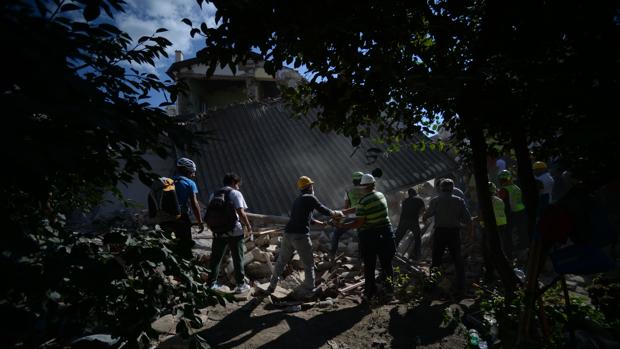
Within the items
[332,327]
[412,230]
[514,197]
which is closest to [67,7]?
[332,327]

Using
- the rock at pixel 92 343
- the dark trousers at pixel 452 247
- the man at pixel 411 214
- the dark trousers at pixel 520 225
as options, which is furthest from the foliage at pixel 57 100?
the dark trousers at pixel 520 225

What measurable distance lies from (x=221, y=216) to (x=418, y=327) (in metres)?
3.09

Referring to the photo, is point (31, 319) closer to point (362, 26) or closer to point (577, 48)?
point (362, 26)

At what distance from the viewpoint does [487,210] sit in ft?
10.2

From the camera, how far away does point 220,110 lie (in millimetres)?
11281

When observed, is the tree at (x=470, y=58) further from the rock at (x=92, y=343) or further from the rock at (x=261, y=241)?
the rock at (x=261, y=241)

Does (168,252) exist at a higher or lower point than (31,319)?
higher

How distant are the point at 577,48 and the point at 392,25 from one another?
981mm

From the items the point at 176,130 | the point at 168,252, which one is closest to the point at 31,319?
the point at 168,252

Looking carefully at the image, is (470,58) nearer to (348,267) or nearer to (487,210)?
(487,210)

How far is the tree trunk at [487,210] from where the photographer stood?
9.61 ft

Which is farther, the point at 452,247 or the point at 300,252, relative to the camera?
the point at 452,247

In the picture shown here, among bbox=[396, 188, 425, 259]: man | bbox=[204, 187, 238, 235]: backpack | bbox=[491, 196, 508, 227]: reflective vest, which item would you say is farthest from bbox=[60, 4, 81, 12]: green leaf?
bbox=[396, 188, 425, 259]: man

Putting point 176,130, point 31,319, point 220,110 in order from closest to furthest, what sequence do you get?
point 31,319 < point 176,130 < point 220,110
